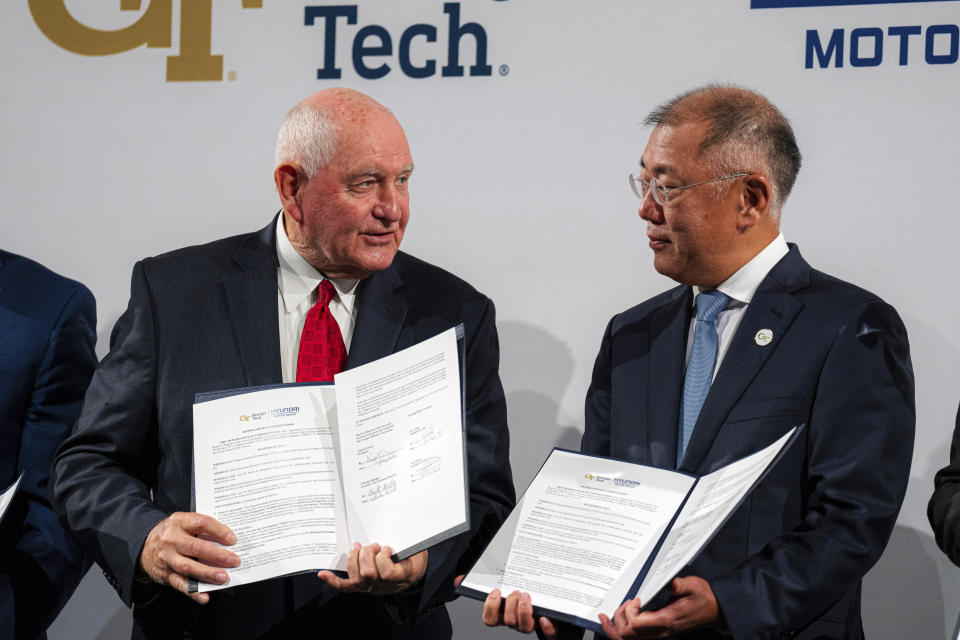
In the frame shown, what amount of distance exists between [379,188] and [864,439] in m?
1.11

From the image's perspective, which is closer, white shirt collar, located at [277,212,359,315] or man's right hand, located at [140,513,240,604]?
man's right hand, located at [140,513,240,604]

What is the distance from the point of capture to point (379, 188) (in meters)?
2.56

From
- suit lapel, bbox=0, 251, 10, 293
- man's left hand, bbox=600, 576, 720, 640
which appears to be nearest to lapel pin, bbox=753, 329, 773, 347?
man's left hand, bbox=600, 576, 720, 640

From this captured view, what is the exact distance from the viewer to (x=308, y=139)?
260 cm

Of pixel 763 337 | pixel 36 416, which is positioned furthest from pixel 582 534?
pixel 36 416

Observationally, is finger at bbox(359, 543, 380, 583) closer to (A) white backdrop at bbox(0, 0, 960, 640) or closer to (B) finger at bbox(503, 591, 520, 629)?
(B) finger at bbox(503, 591, 520, 629)

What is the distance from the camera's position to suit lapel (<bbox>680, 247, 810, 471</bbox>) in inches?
93.0

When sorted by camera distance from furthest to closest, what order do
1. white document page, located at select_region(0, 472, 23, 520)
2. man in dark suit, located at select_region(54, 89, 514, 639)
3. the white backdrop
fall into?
the white backdrop
man in dark suit, located at select_region(54, 89, 514, 639)
white document page, located at select_region(0, 472, 23, 520)

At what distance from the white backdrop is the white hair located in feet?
2.43

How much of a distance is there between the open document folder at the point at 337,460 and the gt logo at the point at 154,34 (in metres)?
1.60

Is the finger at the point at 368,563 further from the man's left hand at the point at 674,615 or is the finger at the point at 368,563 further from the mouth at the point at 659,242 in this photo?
the mouth at the point at 659,242

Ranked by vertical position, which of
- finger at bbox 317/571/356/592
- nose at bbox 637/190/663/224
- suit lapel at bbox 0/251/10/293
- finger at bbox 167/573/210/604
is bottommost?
finger at bbox 167/573/210/604

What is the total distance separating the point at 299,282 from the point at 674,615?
107 cm

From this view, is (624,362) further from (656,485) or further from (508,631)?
(508,631)
